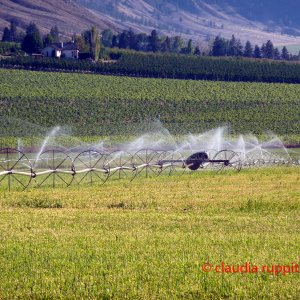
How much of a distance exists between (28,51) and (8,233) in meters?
111

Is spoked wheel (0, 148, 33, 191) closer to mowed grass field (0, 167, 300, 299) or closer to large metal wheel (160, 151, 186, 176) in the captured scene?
mowed grass field (0, 167, 300, 299)

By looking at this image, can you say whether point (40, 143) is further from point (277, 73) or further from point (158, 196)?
point (277, 73)

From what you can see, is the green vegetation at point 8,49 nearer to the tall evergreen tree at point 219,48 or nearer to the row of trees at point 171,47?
the row of trees at point 171,47

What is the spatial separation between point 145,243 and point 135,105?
71491 millimetres

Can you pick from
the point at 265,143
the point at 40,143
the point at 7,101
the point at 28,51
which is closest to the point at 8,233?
the point at 40,143

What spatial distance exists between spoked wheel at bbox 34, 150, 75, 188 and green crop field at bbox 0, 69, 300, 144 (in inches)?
999

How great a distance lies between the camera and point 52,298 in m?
13.7

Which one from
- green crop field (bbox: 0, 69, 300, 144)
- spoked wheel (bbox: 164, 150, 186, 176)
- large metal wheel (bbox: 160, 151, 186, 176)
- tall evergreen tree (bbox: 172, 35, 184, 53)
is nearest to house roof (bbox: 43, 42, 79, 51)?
green crop field (bbox: 0, 69, 300, 144)

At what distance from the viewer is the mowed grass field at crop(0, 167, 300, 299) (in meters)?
Answer: 14.0

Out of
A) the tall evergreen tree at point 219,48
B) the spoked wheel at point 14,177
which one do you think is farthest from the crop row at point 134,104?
the tall evergreen tree at point 219,48

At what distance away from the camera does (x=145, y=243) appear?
17141 millimetres

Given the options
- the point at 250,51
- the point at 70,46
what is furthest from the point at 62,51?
the point at 250,51

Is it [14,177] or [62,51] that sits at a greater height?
[62,51]

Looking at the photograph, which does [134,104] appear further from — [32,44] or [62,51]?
[32,44]
